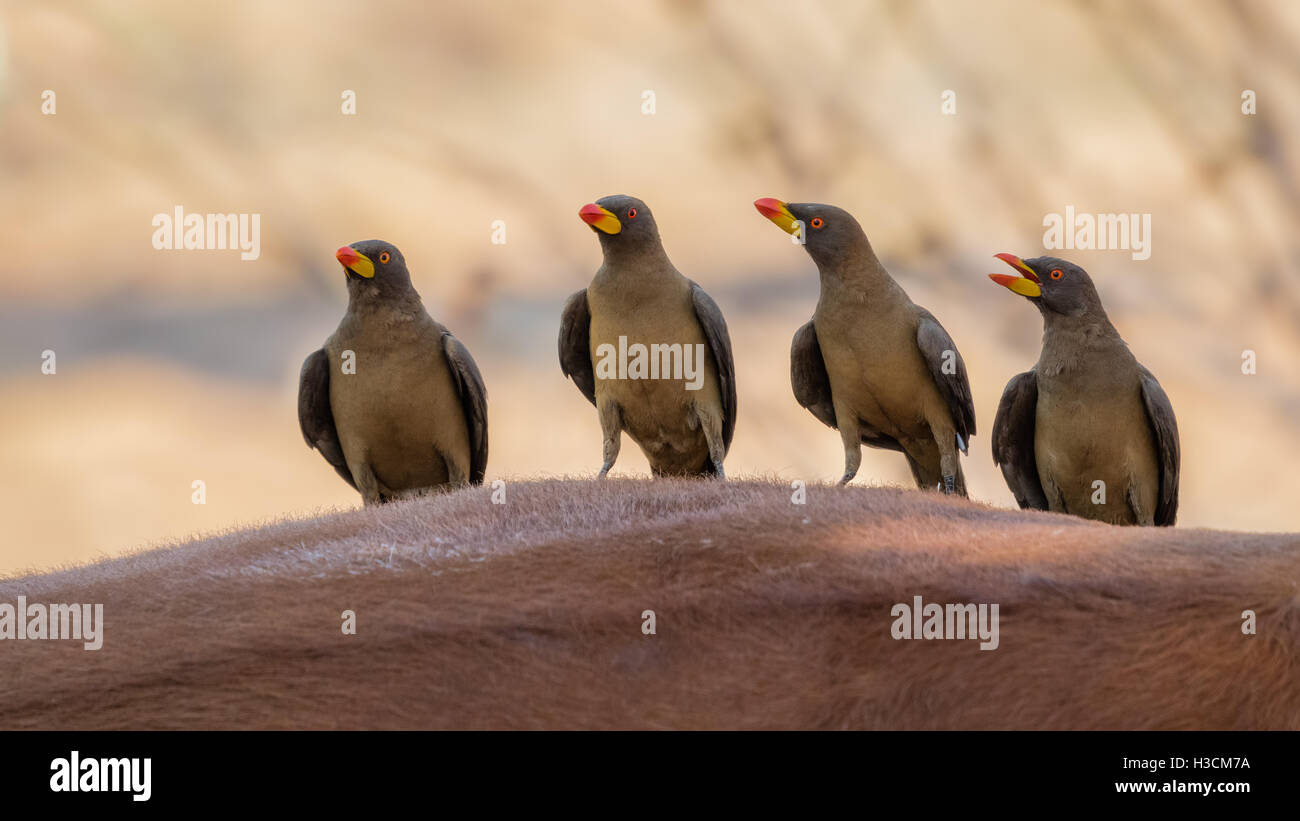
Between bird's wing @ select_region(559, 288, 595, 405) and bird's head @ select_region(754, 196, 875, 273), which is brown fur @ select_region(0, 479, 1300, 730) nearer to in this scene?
bird's head @ select_region(754, 196, 875, 273)

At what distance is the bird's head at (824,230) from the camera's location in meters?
4.10

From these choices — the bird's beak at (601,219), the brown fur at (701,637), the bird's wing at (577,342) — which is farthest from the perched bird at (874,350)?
the brown fur at (701,637)

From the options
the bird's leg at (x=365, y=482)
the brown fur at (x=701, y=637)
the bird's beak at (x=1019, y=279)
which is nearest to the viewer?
the brown fur at (x=701, y=637)

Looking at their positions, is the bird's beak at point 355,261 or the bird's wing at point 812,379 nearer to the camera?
the bird's beak at point 355,261

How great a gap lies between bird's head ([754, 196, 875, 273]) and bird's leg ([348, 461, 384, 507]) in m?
1.65

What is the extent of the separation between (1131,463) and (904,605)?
2.51 meters

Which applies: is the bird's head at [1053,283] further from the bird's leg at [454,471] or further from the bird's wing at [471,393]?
the bird's leg at [454,471]

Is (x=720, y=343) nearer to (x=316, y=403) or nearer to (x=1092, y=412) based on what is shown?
(x=1092, y=412)

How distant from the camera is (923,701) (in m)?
1.70

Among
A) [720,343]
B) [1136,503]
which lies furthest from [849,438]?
[1136,503]

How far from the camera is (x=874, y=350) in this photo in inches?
160

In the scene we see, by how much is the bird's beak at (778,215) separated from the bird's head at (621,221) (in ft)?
1.24

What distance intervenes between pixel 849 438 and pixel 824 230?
2.38 feet
